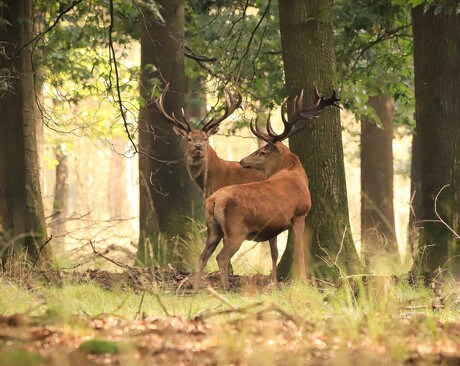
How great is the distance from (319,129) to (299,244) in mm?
1418

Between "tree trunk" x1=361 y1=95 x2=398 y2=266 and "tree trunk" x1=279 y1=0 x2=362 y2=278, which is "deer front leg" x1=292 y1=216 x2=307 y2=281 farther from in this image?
"tree trunk" x1=361 y1=95 x2=398 y2=266

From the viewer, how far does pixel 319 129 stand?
11398 mm

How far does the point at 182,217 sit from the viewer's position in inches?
595

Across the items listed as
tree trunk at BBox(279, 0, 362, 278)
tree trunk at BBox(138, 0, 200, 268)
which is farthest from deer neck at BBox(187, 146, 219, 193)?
tree trunk at BBox(279, 0, 362, 278)

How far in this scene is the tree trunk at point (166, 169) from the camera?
49.2 feet

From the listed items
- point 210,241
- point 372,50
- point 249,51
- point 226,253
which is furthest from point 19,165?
point 372,50

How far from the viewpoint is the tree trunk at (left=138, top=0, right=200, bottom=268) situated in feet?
49.2

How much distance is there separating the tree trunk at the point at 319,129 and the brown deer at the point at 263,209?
8.4 inches

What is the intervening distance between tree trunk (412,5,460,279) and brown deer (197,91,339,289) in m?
1.12

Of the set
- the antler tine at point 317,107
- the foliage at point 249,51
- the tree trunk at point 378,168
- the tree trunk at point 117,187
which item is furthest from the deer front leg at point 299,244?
the tree trunk at point 117,187

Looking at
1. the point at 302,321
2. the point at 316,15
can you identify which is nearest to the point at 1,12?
the point at 316,15

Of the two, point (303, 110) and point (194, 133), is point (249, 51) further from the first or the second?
point (303, 110)

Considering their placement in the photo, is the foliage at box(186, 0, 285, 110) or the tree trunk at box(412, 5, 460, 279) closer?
the tree trunk at box(412, 5, 460, 279)

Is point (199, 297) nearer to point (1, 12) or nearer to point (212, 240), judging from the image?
point (212, 240)
